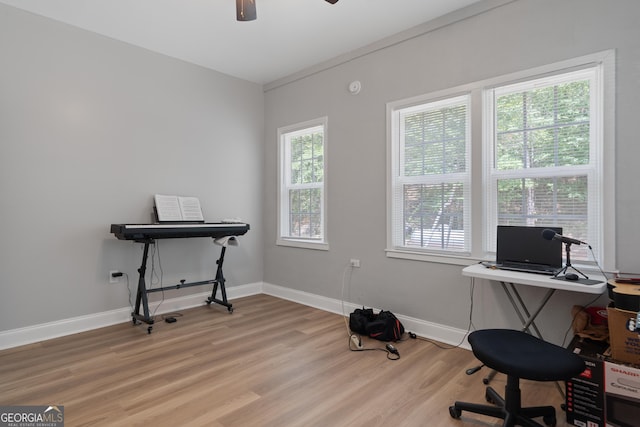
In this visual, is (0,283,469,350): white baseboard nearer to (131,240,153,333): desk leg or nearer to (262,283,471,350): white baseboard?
(262,283,471,350): white baseboard

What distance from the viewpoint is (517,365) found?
5.41 feet

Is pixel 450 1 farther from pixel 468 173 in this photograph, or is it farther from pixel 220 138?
pixel 220 138

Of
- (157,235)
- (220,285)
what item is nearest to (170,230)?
(157,235)

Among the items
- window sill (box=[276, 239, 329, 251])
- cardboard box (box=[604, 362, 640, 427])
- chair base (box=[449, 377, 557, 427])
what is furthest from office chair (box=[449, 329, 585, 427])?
window sill (box=[276, 239, 329, 251])

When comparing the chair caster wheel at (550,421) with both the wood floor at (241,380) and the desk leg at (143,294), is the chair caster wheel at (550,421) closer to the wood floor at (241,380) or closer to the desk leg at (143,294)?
the wood floor at (241,380)

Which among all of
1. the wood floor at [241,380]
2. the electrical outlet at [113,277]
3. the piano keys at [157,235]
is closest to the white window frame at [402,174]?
the wood floor at [241,380]

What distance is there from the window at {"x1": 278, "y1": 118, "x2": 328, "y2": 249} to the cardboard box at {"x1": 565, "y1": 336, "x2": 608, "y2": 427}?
8.91ft

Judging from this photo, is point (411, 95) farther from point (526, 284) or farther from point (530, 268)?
point (526, 284)

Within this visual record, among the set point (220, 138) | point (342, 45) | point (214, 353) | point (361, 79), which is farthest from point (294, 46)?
point (214, 353)

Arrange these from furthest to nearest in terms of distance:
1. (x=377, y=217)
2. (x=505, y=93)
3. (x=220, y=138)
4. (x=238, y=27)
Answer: (x=220, y=138) < (x=377, y=217) < (x=238, y=27) < (x=505, y=93)

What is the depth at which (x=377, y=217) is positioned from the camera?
3.69 metres

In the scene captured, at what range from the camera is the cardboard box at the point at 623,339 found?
182 cm

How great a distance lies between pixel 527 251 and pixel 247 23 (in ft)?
10.4

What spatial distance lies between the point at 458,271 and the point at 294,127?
107 inches
